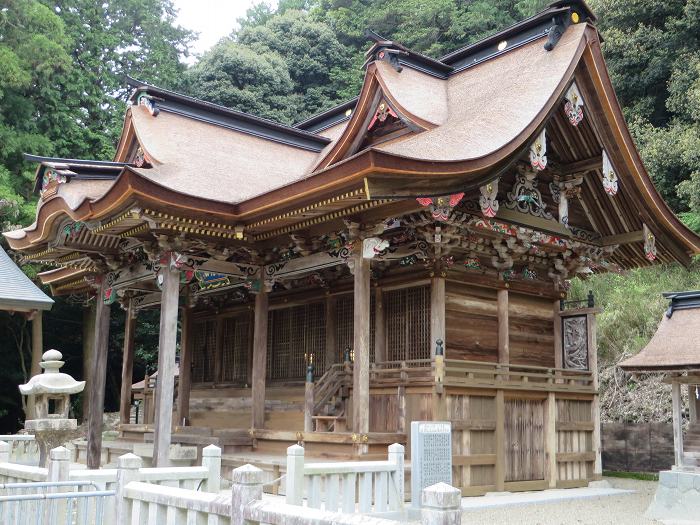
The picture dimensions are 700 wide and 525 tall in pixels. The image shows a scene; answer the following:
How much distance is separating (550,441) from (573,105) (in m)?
5.53

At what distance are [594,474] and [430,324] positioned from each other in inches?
169

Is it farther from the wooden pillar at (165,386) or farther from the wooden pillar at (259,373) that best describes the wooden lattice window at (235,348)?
the wooden pillar at (165,386)

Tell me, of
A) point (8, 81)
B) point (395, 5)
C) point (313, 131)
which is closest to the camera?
point (313, 131)

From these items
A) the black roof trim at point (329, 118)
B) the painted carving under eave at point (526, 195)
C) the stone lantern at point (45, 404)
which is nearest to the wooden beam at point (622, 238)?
the painted carving under eave at point (526, 195)

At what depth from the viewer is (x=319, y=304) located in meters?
14.3

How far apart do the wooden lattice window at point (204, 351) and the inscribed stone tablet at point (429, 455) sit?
27.7ft

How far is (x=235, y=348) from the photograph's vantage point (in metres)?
16.5

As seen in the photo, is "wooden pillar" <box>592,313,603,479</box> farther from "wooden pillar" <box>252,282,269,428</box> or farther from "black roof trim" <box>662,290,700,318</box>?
"wooden pillar" <box>252,282,269,428</box>

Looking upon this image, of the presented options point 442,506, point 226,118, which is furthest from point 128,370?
point 442,506

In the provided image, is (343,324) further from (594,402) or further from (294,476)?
(294,476)

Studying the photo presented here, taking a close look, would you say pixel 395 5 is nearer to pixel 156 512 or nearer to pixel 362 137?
pixel 362 137

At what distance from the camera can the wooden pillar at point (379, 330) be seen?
502 inches

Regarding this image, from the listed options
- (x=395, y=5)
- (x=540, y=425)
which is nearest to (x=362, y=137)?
(x=540, y=425)

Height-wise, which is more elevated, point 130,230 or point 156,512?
point 130,230
